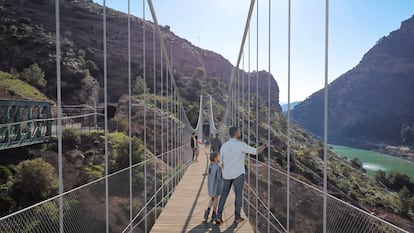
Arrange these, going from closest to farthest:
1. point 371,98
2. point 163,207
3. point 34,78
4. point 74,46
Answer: point 163,207
point 34,78
point 74,46
point 371,98

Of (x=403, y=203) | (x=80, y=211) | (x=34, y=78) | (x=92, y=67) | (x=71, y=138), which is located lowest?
(x=403, y=203)

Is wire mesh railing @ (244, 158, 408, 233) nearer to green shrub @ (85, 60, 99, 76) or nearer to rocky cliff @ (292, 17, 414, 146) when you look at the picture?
green shrub @ (85, 60, 99, 76)

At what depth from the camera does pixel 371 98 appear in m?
94.4

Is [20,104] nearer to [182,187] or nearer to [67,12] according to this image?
[182,187]

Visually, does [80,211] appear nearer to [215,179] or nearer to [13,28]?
[215,179]

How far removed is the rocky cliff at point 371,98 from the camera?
89038mm

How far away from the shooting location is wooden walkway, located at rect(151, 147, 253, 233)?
3.79 metres

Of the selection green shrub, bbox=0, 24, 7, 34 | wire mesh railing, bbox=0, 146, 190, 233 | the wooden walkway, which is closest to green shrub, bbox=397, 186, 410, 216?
the wooden walkway

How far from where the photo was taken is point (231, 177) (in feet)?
11.3

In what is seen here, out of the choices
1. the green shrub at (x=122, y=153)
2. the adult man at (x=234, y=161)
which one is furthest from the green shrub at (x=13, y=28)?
the adult man at (x=234, y=161)

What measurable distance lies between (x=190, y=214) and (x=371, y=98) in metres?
104

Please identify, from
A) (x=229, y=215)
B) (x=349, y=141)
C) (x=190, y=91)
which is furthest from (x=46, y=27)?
(x=349, y=141)

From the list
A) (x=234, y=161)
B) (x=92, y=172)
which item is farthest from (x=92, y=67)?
(x=234, y=161)

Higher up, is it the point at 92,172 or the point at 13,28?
the point at 13,28
